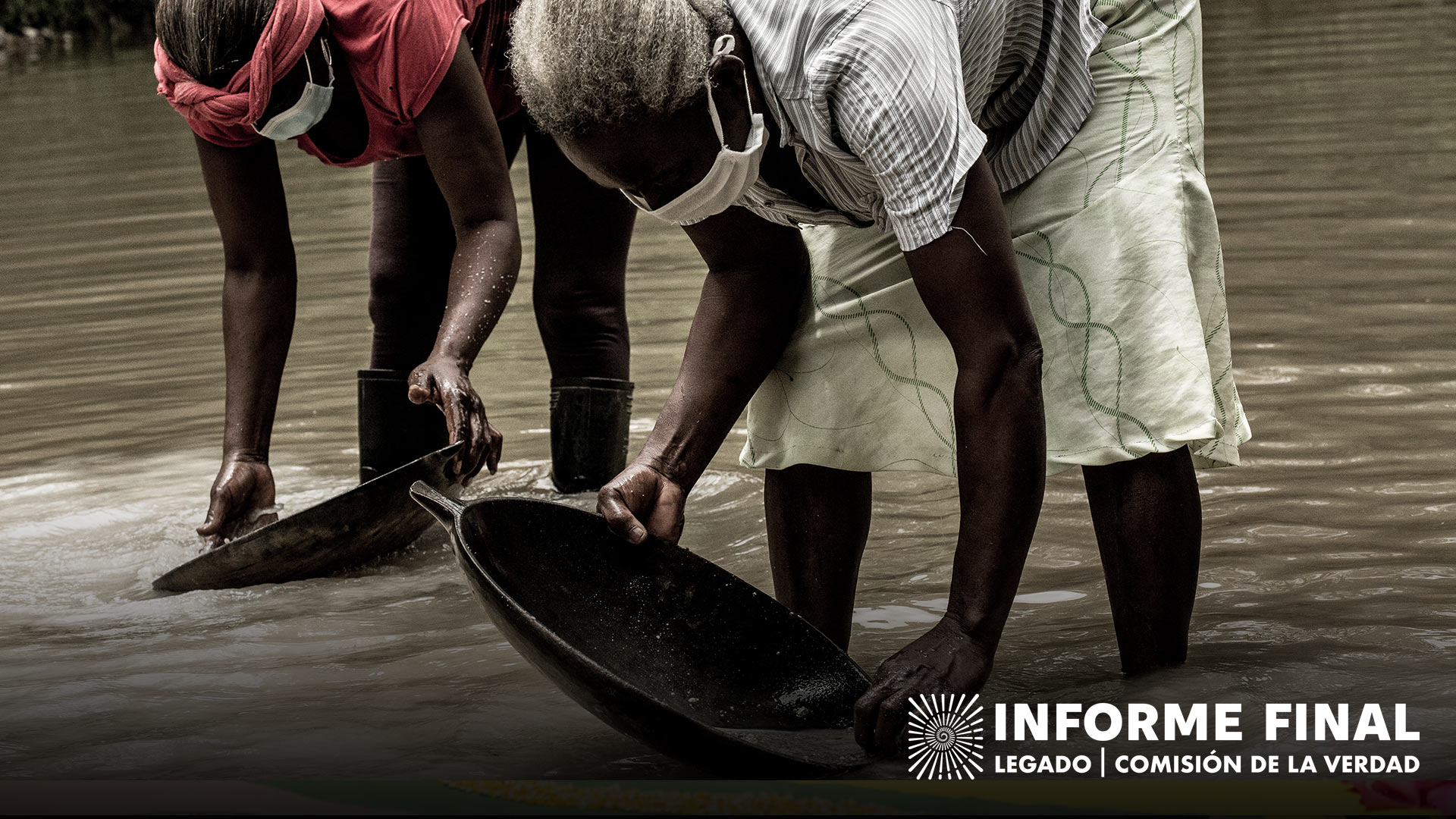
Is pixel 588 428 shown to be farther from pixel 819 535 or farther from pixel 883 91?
pixel 883 91

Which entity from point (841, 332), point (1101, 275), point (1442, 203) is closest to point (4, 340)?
point (841, 332)

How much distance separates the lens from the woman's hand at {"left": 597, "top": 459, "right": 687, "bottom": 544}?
80.3 inches

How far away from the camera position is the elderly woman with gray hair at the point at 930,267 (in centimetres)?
167

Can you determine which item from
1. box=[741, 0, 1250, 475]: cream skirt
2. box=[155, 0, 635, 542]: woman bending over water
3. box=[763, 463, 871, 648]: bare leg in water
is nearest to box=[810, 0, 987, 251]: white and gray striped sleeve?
box=[741, 0, 1250, 475]: cream skirt

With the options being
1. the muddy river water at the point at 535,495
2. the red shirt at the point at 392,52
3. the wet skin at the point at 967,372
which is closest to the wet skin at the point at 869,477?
the wet skin at the point at 967,372

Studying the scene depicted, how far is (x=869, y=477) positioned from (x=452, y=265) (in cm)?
97

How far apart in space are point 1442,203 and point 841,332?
4.14 meters

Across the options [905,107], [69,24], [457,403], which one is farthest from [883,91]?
[69,24]

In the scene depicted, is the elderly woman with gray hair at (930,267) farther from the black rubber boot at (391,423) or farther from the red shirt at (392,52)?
the black rubber boot at (391,423)

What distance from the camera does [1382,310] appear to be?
4348 mm

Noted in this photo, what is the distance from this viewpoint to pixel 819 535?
7.48 feet

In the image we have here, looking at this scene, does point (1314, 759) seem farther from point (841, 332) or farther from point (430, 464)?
point (430, 464)

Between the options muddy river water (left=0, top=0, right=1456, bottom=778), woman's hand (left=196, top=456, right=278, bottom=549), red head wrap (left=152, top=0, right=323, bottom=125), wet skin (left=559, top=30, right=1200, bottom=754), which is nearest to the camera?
wet skin (left=559, top=30, right=1200, bottom=754)

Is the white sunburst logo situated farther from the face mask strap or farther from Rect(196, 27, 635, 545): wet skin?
Rect(196, 27, 635, 545): wet skin
